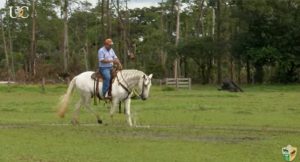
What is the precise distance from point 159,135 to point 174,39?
6056 cm

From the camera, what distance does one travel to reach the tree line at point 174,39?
60406 millimetres

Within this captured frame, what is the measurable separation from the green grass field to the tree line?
25.7 metres

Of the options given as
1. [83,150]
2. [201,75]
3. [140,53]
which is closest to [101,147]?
[83,150]

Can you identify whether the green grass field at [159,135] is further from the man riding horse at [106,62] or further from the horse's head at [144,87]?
the man riding horse at [106,62]

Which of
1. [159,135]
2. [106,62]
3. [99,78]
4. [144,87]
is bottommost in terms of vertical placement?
[159,135]

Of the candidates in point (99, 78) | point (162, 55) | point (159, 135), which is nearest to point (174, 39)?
point (162, 55)

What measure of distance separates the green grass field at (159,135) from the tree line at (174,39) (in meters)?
25.7

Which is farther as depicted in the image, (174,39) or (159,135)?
(174,39)

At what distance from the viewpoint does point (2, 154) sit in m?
12.7

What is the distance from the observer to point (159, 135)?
55.8 feet

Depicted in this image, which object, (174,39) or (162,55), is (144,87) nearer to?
(174,39)

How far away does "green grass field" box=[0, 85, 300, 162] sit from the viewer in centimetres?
1291

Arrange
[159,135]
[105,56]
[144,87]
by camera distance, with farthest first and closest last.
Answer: [105,56] < [144,87] < [159,135]

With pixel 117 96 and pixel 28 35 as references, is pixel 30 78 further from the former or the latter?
pixel 117 96
